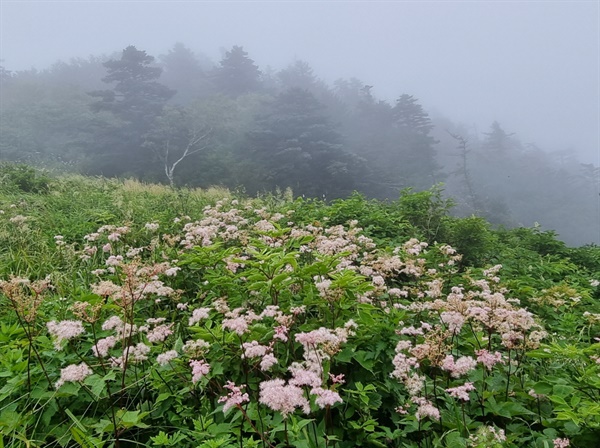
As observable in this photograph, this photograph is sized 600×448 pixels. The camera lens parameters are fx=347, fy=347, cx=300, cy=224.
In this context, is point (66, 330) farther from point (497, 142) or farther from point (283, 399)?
point (497, 142)

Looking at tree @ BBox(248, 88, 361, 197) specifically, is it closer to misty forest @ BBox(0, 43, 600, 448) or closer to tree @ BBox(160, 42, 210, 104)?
misty forest @ BBox(0, 43, 600, 448)

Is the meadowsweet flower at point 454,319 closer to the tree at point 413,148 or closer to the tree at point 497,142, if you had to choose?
the tree at point 413,148

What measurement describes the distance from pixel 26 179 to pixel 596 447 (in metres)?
13.5

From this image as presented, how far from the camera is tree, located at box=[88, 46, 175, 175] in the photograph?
32906 millimetres

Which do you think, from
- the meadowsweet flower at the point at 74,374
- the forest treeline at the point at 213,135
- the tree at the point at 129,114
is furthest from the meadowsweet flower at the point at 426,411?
the tree at the point at 129,114

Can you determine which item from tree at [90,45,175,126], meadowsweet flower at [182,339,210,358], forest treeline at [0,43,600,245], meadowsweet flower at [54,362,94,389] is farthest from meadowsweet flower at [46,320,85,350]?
tree at [90,45,175,126]

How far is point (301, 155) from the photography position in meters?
31.7

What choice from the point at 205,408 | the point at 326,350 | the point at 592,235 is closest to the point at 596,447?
the point at 326,350

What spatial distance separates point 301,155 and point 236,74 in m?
27.8

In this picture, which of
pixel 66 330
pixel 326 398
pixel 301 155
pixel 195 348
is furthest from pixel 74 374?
pixel 301 155

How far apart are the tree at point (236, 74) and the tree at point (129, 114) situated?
14116mm

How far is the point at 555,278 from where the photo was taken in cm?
665

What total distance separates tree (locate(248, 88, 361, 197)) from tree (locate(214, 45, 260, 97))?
62.7ft

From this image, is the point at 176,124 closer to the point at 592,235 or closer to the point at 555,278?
the point at 555,278
